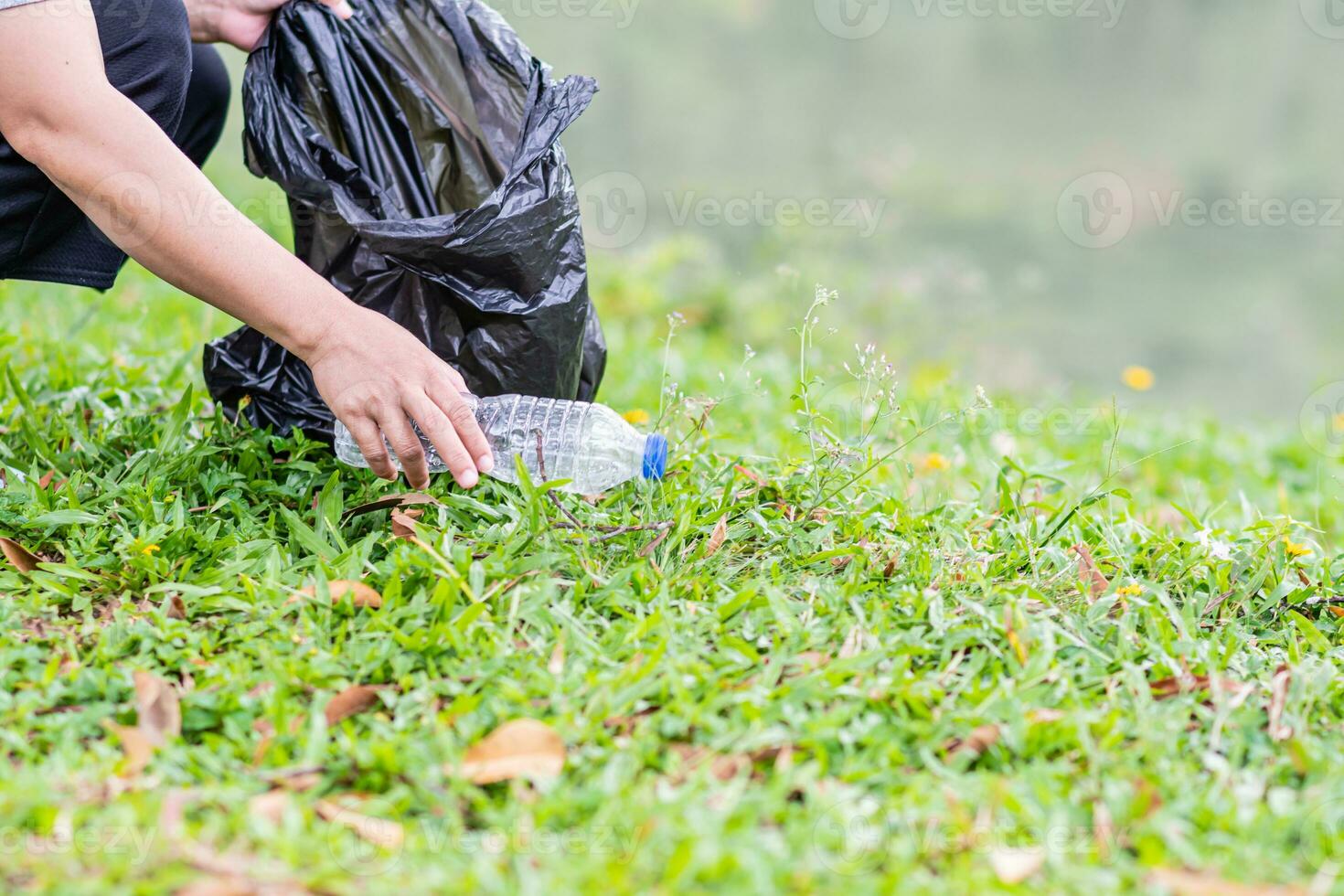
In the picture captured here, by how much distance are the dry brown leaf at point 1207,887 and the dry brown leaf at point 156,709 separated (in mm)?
1102

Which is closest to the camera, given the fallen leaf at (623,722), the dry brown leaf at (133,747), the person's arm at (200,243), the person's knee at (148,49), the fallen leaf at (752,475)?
the dry brown leaf at (133,747)

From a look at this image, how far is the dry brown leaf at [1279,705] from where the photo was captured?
1.38m

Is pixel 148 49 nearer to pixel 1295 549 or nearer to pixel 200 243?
pixel 200 243

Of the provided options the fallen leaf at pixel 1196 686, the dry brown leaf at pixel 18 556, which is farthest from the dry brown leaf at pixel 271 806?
the fallen leaf at pixel 1196 686

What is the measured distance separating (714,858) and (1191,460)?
2.60m

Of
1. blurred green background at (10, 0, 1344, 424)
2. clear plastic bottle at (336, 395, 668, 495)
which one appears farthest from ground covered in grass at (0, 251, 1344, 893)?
blurred green background at (10, 0, 1344, 424)

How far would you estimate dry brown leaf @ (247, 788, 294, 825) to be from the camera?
115 cm

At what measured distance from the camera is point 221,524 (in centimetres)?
177

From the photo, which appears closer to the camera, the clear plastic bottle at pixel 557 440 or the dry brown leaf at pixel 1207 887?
the dry brown leaf at pixel 1207 887

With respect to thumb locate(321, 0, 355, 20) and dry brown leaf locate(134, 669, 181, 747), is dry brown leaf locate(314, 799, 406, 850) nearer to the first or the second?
dry brown leaf locate(134, 669, 181, 747)

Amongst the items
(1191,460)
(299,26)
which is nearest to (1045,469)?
(1191,460)

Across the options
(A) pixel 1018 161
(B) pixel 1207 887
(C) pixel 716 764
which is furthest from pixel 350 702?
(A) pixel 1018 161

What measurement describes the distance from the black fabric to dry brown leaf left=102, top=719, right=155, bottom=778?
3.31 ft

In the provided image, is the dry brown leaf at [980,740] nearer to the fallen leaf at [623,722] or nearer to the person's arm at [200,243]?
the fallen leaf at [623,722]
